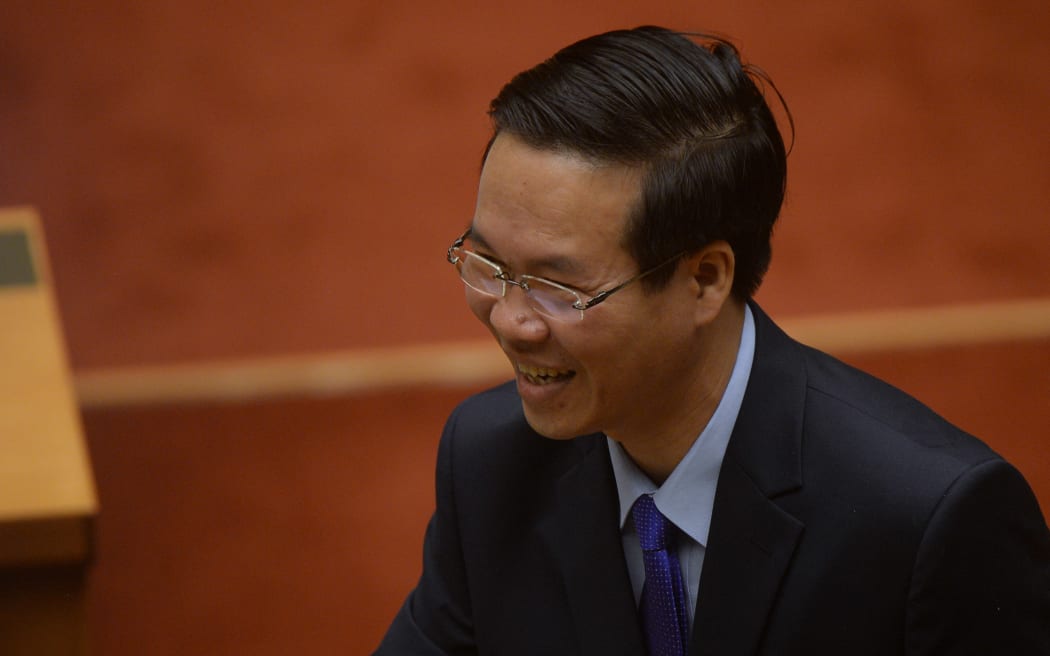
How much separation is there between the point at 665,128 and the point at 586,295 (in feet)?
0.51

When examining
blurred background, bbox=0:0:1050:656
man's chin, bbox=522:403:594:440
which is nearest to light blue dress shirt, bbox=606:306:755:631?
man's chin, bbox=522:403:594:440

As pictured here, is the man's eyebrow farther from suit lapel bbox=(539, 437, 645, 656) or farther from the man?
suit lapel bbox=(539, 437, 645, 656)

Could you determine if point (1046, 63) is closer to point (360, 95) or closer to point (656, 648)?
point (360, 95)

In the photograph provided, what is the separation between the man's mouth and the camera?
1185 mm

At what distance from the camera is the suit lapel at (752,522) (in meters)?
1.17

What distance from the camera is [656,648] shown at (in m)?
1.25

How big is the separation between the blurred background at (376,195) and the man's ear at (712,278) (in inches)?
61.4

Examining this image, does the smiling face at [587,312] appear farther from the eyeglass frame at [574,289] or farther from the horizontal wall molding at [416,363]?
the horizontal wall molding at [416,363]

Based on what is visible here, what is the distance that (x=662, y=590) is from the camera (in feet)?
4.03

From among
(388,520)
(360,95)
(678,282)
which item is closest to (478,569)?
(678,282)

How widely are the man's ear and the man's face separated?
0.05 feet

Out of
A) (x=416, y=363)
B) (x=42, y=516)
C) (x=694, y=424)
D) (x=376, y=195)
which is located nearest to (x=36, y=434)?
(x=42, y=516)

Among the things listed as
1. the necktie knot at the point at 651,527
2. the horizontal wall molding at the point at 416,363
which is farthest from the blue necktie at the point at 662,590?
the horizontal wall molding at the point at 416,363

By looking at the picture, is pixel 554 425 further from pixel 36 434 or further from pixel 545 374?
pixel 36 434
